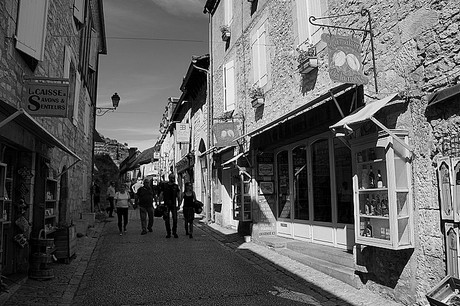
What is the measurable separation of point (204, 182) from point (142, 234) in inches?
212

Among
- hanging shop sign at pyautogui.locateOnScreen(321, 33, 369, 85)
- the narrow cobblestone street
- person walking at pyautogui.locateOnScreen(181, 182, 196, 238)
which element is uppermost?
hanging shop sign at pyautogui.locateOnScreen(321, 33, 369, 85)

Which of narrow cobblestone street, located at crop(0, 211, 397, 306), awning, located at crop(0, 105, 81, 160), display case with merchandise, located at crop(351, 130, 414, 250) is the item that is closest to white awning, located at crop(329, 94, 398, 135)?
display case with merchandise, located at crop(351, 130, 414, 250)

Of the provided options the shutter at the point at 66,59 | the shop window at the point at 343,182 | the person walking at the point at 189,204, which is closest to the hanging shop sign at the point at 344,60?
the shop window at the point at 343,182

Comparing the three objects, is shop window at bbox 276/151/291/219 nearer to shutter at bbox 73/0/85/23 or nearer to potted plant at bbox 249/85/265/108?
potted plant at bbox 249/85/265/108

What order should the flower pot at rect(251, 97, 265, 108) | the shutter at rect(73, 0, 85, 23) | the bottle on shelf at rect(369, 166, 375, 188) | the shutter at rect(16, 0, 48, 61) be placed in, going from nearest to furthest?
the bottle on shelf at rect(369, 166, 375, 188) < the shutter at rect(16, 0, 48, 61) < the flower pot at rect(251, 97, 265, 108) < the shutter at rect(73, 0, 85, 23)

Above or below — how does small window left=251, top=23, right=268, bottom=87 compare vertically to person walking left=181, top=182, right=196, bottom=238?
above

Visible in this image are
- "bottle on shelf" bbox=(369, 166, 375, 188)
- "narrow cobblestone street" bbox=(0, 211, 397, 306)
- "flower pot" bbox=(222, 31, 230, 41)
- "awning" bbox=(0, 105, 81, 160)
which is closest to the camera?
"awning" bbox=(0, 105, 81, 160)

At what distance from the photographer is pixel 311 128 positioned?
22.9 feet

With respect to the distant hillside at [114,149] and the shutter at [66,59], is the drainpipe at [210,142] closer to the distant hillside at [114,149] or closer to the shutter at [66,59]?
the shutter at [66,59]

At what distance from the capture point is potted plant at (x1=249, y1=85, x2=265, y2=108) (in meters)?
9.44

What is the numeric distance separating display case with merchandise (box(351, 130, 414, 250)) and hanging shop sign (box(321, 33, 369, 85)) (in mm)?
843

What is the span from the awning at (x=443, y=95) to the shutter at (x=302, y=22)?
361cm

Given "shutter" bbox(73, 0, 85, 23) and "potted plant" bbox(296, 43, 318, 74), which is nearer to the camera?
"potted plant" bbox(296, 43, 318, 74)

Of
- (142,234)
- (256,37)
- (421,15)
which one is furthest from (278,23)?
(142,234)
